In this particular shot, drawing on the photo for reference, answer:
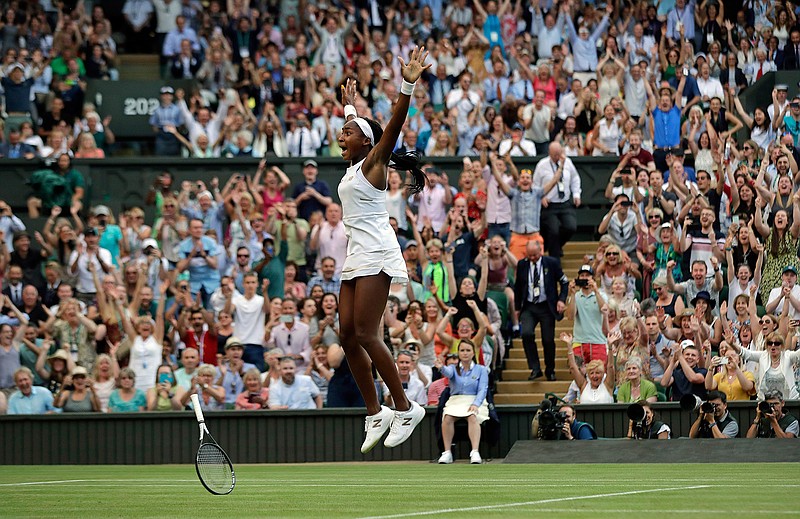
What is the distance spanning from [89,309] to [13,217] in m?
3.00

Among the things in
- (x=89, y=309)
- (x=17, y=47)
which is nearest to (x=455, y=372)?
(x=89, y=309)

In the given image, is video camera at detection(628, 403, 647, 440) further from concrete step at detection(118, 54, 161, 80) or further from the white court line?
concrete step at detection(118, 54, 161, 80)

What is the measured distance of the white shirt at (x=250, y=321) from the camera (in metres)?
17.7

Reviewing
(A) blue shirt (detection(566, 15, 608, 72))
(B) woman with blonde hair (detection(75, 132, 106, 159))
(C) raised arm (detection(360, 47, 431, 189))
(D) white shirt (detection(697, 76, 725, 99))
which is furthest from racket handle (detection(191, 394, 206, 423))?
(A) blue shirt (detection(566, 15, 608, 72))

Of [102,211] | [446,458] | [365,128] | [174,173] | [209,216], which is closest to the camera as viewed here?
[365,128]

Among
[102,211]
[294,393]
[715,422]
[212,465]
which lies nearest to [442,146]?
[102,211]

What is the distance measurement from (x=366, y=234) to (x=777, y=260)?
9711 millimetres

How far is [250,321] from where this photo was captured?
17.7m

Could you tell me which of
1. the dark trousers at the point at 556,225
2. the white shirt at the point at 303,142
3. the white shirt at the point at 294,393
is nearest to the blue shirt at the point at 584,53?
the dark trousers at the point at 556,225

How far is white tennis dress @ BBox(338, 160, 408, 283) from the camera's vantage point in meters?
8.84

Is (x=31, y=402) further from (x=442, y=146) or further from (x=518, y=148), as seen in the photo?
(x=518, y=148)

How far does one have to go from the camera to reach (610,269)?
17672mm

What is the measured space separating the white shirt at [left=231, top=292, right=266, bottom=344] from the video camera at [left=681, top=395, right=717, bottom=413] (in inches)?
228

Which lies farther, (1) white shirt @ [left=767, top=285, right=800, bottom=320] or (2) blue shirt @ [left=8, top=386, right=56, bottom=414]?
(2) blue shirt @ [left=8, top=386, right=56, bottom=414]
